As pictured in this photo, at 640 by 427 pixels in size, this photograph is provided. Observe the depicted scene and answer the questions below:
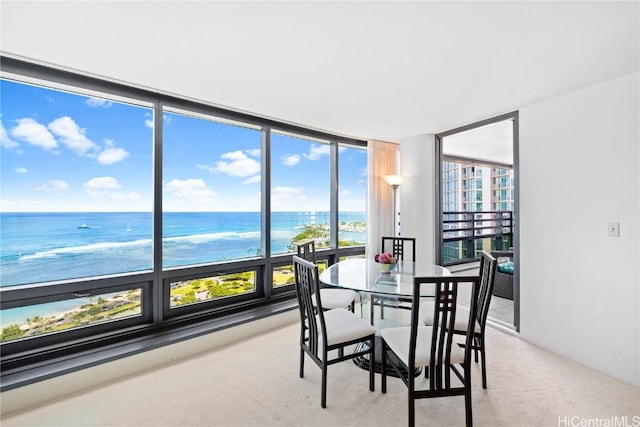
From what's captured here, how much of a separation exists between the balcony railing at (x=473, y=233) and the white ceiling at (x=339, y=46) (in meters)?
3.36

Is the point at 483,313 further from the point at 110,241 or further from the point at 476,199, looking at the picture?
the point at 476,199

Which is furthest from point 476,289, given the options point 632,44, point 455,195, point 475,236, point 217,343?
point 475,236

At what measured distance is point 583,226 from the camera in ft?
8.46

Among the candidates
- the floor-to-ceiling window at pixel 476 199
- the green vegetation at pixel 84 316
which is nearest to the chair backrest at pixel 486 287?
the floor-to-ceiling window at pixel 476 199

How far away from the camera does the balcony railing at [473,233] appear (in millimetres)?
5836

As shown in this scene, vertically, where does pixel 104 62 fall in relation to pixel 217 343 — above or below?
above

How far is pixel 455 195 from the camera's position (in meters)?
5.75

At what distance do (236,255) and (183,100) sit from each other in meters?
1.77

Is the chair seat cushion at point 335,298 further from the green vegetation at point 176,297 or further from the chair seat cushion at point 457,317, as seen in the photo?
the green vegetation at point 176,297

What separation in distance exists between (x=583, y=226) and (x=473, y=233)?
12.3ft

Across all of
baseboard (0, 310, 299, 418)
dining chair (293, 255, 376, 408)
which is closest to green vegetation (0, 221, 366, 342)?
baseboard (0, 310, 299, 418)

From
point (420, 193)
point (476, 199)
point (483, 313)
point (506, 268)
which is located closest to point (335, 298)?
point (483, 313)

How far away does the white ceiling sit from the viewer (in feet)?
5.23

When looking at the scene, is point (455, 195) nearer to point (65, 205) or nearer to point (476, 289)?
point (476, 289)
